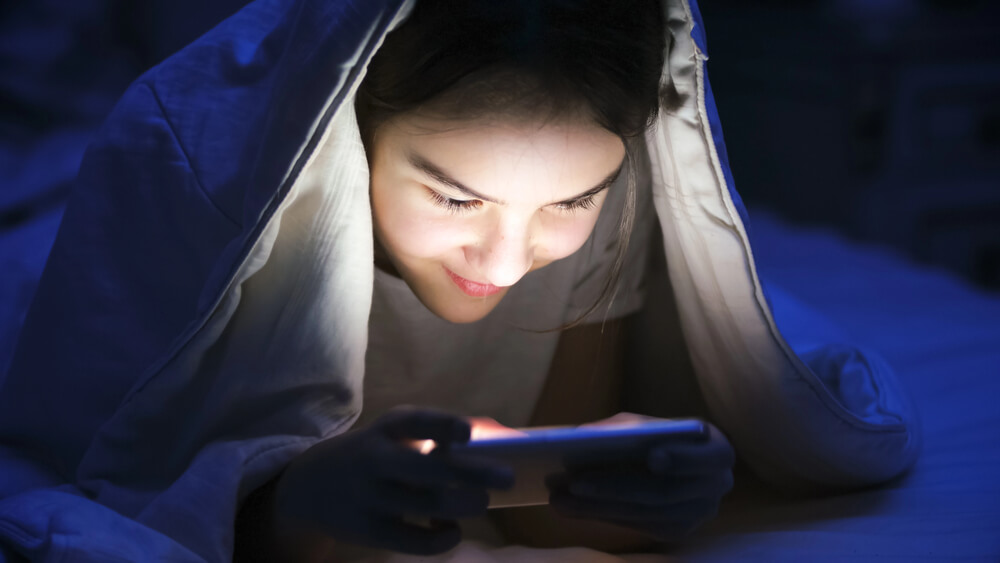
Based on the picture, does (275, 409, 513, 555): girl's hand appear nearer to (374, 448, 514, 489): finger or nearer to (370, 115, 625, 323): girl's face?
(374, 448, 514, 489): finger

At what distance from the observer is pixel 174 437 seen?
2.43 feet

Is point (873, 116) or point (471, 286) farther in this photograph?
point (873, 116)

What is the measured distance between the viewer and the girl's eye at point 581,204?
0.71 metres

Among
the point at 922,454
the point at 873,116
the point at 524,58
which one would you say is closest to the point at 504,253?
the point at 524,58

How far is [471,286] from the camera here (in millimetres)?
770

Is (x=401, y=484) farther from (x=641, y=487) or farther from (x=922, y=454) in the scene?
(x=922, y=454)

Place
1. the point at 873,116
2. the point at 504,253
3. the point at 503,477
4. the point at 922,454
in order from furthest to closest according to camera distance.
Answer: the point at 873,116, the point at 922,454, the point at 504,253, the point at 503,477

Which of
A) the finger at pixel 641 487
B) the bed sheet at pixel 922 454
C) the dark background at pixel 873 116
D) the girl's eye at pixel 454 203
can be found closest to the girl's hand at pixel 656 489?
the finger at pixel 641 487

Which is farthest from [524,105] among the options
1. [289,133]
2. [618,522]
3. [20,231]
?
[20,231]

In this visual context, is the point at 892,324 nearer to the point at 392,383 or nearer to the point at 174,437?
the point at 392,383

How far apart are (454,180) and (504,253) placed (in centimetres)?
7

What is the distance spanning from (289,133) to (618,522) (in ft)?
1.28

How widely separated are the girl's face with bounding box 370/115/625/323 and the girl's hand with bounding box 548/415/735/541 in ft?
0.61

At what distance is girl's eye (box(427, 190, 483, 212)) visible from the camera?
2.28ft
